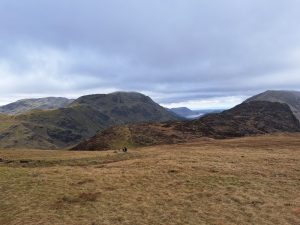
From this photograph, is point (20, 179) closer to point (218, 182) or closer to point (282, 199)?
point (218, 182)

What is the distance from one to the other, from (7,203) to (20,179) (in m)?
7.52

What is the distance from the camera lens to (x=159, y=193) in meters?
31.5

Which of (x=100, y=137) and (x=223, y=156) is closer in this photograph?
(x=223, y=156)

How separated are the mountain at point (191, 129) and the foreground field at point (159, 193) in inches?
2229

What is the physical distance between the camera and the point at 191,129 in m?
121

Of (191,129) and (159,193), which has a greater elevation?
(191,129)

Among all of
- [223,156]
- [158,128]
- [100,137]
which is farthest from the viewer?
[158,128]

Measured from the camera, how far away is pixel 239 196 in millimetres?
29703

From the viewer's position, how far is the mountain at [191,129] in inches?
4117

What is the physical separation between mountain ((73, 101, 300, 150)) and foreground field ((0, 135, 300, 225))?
186 feet

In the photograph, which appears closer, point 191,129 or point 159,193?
point 159,193

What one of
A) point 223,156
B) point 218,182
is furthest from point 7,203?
point 223,156

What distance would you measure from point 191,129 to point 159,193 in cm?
9037

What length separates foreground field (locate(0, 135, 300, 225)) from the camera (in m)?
25.8
